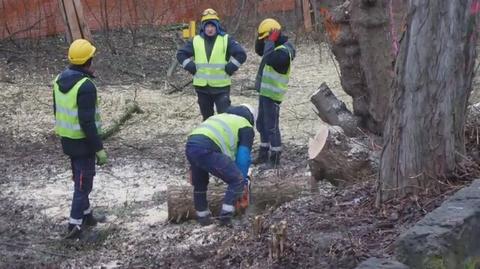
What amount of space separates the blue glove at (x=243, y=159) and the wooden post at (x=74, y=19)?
6734 millimetres

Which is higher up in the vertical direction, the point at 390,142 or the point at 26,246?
the point at 390,142

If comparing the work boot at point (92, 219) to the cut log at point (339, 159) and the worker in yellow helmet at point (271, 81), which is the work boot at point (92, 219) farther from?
the worker in yellow helmet at point (271, 81)

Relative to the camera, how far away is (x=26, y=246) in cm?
716

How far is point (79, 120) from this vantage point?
7215 mm

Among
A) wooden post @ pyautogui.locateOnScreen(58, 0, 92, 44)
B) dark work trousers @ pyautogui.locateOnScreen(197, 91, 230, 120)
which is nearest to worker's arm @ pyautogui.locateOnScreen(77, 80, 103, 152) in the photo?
dark work trousers @ pyautogui.locateOnScreen(197, 91, 230, 120)

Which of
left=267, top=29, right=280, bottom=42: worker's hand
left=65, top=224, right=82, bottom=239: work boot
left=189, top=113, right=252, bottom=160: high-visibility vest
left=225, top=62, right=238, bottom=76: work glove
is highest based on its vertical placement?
left=267, top=29, right=280, bottom=42: worker's hand

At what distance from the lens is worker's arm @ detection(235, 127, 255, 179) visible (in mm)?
7094

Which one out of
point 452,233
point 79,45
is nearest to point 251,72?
point 79,45

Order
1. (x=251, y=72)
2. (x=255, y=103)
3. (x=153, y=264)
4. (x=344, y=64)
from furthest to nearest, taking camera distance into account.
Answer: (x=251, y=72)
(x=255, y=103)
(x=344, y=64)
(x=153, y=264)

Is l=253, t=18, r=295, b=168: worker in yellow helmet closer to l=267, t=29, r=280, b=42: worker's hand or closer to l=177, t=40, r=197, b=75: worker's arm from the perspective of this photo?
l=267, t=29, r=280, b=42: worker's hand

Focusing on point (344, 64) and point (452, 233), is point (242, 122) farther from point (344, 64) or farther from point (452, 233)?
point (452, 233)

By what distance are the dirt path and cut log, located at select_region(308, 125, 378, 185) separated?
23cm

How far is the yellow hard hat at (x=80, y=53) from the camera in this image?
725 cm

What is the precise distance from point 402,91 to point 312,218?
1.01m
